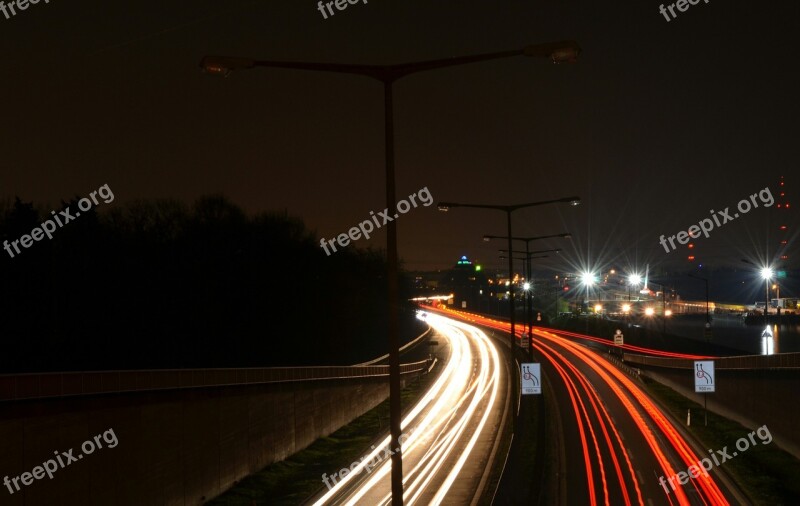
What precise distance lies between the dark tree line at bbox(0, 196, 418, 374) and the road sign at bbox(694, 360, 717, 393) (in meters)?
29.9

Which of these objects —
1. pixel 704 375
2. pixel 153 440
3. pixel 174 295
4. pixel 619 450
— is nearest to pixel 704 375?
pixel 704 375

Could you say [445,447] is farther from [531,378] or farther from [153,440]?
[153,440]

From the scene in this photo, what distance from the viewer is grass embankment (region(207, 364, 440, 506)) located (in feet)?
98.0

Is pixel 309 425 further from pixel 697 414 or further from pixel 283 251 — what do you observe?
pixel 283 251

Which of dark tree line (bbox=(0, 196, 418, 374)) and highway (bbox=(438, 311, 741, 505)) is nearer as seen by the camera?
highway (bbox=(438, 311, 741, 505))

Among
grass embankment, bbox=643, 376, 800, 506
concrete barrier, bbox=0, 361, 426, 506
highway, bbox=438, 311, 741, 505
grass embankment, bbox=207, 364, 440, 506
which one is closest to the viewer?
concrete barrier, bbox=0, 361, 426, 506

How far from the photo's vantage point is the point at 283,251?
80.4 metres

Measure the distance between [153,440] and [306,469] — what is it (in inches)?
521

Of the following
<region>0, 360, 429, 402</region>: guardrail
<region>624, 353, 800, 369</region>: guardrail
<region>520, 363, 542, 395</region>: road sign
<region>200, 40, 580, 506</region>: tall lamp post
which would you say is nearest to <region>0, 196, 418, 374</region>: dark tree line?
<region>0, 360, 429, 402</region>: guardrail

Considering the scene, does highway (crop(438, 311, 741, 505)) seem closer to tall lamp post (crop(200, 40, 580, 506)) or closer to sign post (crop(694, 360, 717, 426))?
sign post (crop(694, 360, 717, 426))

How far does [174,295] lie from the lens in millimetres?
55375

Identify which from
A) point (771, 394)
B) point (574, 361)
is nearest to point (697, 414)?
point (771, 394)

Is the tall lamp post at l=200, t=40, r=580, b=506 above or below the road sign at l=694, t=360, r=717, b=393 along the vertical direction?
above

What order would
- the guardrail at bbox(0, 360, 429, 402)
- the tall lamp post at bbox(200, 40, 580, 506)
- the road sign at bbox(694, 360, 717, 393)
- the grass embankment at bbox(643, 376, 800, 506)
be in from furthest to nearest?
the road sign at bbox(694, 360, 717, 393)
the grass embankment at bbox(643, 376, 800, 506)
the guardrail at bbox(0, 360, 429, 402)
the tall lamp post at bbox(200, 40, 580, 506)
